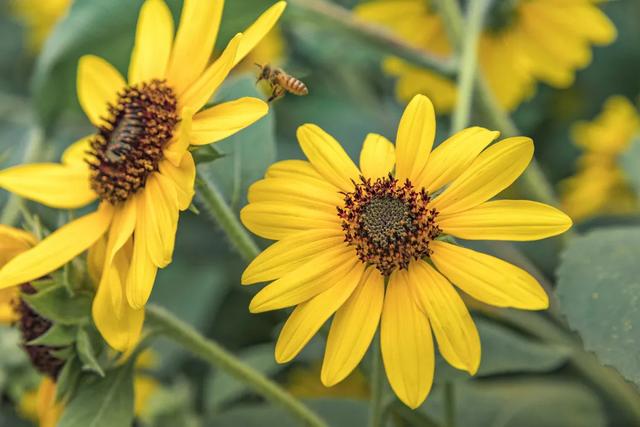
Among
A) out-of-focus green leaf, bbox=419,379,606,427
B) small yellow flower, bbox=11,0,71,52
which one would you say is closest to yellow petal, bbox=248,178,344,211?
out-of-focus green leaf, bbox=419,379,606,427

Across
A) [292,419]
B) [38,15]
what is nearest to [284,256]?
[292,419]

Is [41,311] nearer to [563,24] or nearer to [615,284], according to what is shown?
[615,284]

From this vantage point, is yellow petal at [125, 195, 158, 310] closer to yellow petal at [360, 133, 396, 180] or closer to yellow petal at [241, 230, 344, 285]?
yellow petal at [241, 230, 344, 285]

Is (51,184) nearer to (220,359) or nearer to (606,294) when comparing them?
(220,359)

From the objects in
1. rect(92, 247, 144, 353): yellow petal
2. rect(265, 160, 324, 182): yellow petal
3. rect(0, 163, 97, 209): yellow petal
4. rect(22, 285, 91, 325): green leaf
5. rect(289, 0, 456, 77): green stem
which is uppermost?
rect(289, 0, 456, 77): green stem

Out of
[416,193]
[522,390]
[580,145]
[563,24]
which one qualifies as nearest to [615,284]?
[416,193]

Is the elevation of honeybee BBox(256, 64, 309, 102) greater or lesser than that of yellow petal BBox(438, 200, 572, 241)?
greater
